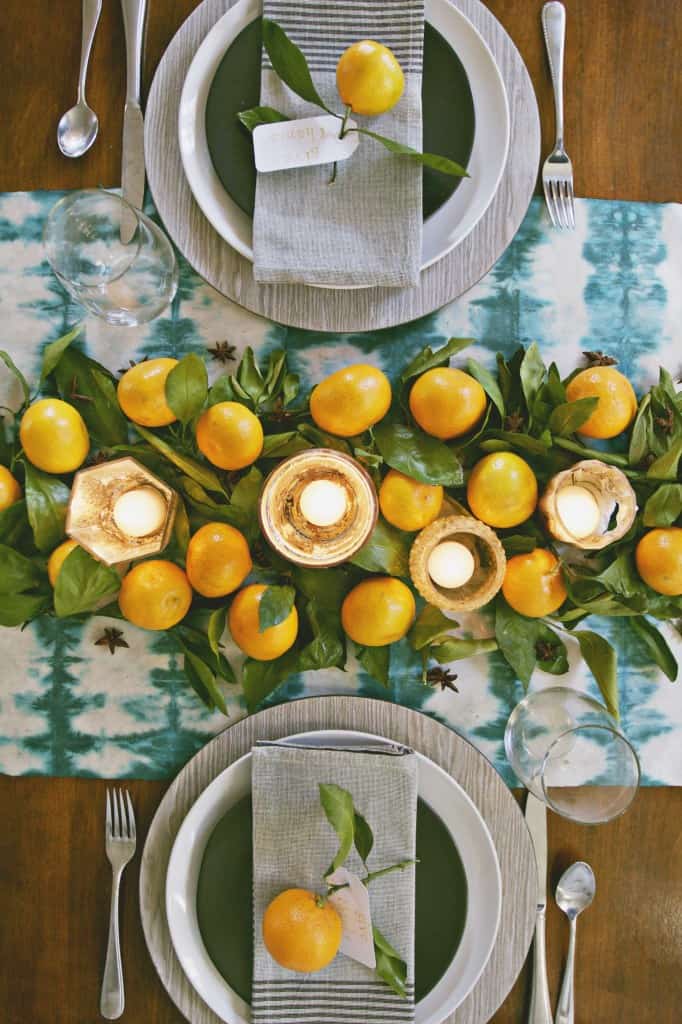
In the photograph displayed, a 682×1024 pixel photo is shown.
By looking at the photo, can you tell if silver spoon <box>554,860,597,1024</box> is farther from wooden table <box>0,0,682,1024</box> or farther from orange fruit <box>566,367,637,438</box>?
orange fruit <box>566,367,637,438</box>

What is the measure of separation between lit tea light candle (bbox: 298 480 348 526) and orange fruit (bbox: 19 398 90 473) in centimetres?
26

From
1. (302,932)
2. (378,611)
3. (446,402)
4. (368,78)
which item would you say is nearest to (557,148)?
(368,78)

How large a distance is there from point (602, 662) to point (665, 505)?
19 cm

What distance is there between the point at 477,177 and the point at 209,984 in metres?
0.94

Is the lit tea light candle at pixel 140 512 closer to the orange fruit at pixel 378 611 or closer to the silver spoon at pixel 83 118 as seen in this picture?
the orange fruit at pixel 378 611

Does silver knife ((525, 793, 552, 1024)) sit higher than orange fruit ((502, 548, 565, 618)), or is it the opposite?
orange fruit ((502, 548, 565, 618))

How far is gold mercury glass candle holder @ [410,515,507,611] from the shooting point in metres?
0.74

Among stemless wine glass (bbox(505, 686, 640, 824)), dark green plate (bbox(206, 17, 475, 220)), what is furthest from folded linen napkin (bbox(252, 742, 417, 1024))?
dark green plate (bbox(206, 17, 475, 220))

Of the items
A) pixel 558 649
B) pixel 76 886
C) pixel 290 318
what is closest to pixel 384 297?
pixel 290 318

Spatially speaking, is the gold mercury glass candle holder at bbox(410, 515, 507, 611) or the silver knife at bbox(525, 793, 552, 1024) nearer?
the gold mercury glass candle holder at bbox(410, 515, 507, 611)

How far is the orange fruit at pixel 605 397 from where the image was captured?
0.79m

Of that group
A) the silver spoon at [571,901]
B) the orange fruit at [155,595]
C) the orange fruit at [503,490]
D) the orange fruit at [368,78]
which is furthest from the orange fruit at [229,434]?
the silver spoon at [571,901]

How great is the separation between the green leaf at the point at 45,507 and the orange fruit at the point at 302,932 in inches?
17.6

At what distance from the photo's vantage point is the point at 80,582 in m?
0.75
